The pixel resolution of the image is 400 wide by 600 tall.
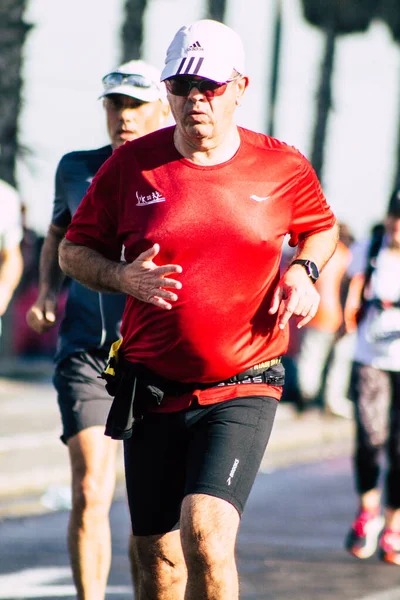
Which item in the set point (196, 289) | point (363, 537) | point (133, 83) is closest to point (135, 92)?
point (133, 83)

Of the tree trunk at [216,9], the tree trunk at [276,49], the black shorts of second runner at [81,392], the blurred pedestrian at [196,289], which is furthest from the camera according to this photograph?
the tree trunk at [276,49]

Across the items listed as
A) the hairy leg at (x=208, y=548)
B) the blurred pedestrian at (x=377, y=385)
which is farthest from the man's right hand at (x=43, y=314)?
the blurred pedestrian at (x=377, y=385)

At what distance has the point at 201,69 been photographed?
184 inches

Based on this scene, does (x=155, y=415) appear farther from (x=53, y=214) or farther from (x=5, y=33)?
(x=5, y=33)

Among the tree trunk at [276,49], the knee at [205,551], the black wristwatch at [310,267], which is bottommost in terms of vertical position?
the tree trunk at [276,49]

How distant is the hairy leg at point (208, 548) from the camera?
446 centimetres

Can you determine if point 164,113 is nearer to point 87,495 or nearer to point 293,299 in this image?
point 87,495

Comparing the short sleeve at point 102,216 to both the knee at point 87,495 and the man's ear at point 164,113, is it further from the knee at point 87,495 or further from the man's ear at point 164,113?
the man's ear at point 164,113

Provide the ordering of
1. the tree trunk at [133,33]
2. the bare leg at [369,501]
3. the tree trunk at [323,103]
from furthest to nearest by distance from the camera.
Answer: the tree trunk at [323,103], the tree trunk at [133,33], the bare leg at [369,501]

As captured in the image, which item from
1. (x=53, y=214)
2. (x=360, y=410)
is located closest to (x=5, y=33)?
(x=360, y=410)

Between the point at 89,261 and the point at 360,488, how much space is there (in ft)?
13.8

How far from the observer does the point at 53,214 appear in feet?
20.5

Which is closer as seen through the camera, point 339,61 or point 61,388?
point 61,388

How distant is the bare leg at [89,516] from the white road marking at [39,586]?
1.12 meters
